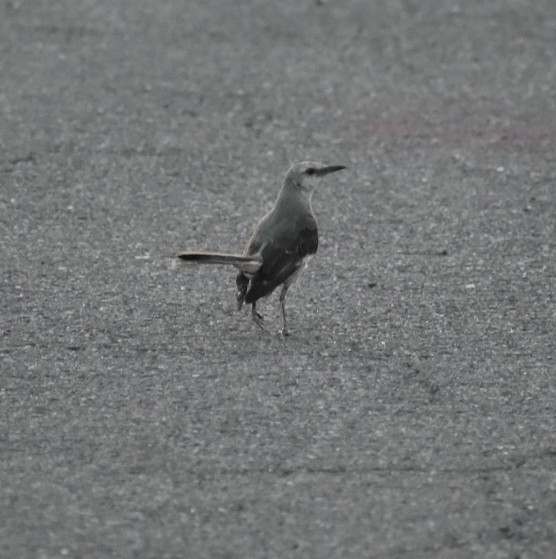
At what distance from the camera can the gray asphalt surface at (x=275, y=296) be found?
5367 millimetres

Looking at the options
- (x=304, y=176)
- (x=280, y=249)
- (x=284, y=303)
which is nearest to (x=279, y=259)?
(x=280, y=249)

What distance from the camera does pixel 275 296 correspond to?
821 centimetres

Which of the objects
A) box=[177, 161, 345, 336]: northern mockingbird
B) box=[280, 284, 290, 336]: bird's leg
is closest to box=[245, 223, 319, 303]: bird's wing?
box=[177, 161, 345, 336]: northern mockingbird

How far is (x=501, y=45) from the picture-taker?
13.5 meters

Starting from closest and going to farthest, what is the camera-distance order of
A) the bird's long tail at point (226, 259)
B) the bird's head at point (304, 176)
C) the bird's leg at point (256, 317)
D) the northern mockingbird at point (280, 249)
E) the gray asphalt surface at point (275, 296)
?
the gray asphalt surface at point (275, 296)
the bird's long tail at point (226, 259)
the northern mockingbird at point (280, 249)
the bird's leg at point (256, 317)
the bird's head at point (304, 176)

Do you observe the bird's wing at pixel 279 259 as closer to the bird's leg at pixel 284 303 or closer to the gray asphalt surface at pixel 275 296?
the bird's leg at pixel 284 303

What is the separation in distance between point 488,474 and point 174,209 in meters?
4.38

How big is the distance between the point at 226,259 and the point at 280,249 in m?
0.46

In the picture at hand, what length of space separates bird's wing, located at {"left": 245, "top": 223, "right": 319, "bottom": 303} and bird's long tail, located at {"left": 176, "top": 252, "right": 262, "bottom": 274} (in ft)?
0.14

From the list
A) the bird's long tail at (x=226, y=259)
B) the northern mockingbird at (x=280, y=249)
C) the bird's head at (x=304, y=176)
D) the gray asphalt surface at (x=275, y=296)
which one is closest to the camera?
the gray asphalt surface at (x=275, y=296)

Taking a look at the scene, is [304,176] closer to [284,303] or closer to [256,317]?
[284,303]

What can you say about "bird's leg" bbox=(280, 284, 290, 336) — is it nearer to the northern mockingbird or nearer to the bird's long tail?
the northern mockingbird

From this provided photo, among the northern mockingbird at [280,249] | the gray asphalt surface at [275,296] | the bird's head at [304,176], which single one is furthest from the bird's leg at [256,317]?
the bird's head at [304,176]

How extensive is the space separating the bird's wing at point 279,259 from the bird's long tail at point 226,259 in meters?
0.04
